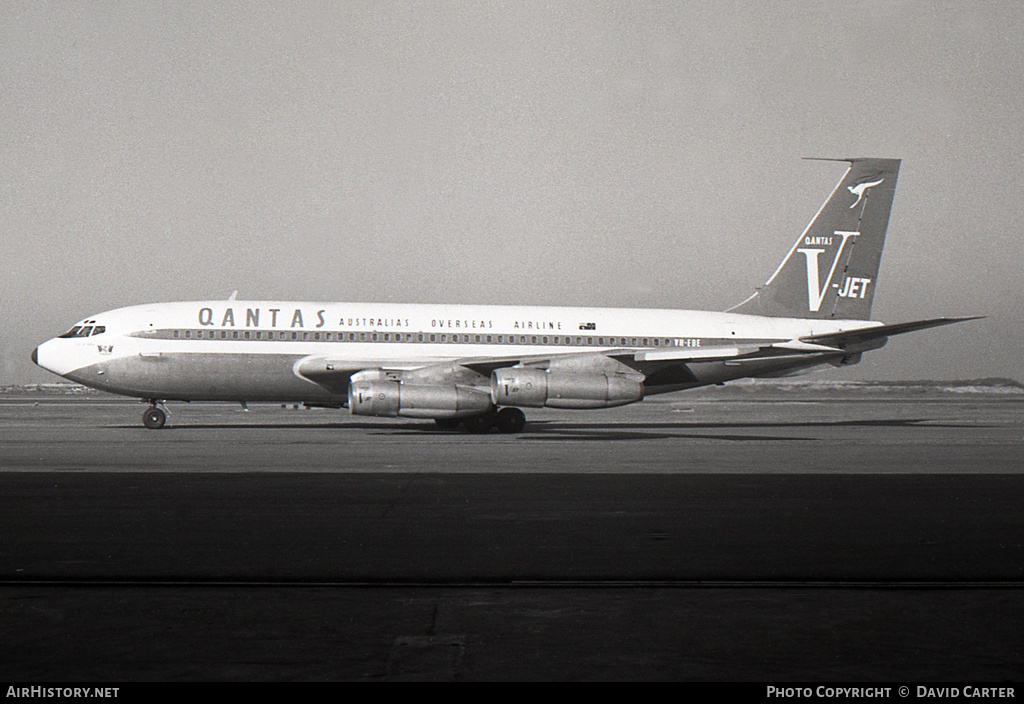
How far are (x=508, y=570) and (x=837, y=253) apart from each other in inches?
1176

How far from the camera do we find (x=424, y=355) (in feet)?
102

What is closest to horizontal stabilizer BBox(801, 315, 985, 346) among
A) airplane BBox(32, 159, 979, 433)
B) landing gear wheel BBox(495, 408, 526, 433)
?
airplane BBox(32, 159, 979, 433)

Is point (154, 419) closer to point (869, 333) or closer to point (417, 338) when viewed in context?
point (417, 338)

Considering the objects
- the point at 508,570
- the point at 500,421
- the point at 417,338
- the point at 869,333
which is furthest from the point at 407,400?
the point at 508,570

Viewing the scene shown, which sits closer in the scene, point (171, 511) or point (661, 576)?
point (661, 576)

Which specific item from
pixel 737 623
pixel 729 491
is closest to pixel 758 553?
pixel 737 623

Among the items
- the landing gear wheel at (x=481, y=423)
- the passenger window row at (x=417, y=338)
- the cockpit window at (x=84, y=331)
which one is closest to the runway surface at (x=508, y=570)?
the landing gear wheel at (x=481, y=423)

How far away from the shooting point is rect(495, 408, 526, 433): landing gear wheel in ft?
99.8

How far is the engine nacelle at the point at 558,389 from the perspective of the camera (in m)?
28.2

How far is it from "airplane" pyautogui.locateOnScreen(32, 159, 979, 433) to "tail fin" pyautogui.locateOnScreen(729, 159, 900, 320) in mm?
2558

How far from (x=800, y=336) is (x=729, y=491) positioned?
21516 millimetres

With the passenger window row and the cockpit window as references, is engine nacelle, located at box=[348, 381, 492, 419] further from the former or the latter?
the cockpit window

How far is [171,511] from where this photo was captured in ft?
37.7

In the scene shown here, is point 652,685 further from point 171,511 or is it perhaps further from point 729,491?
point 729,491
